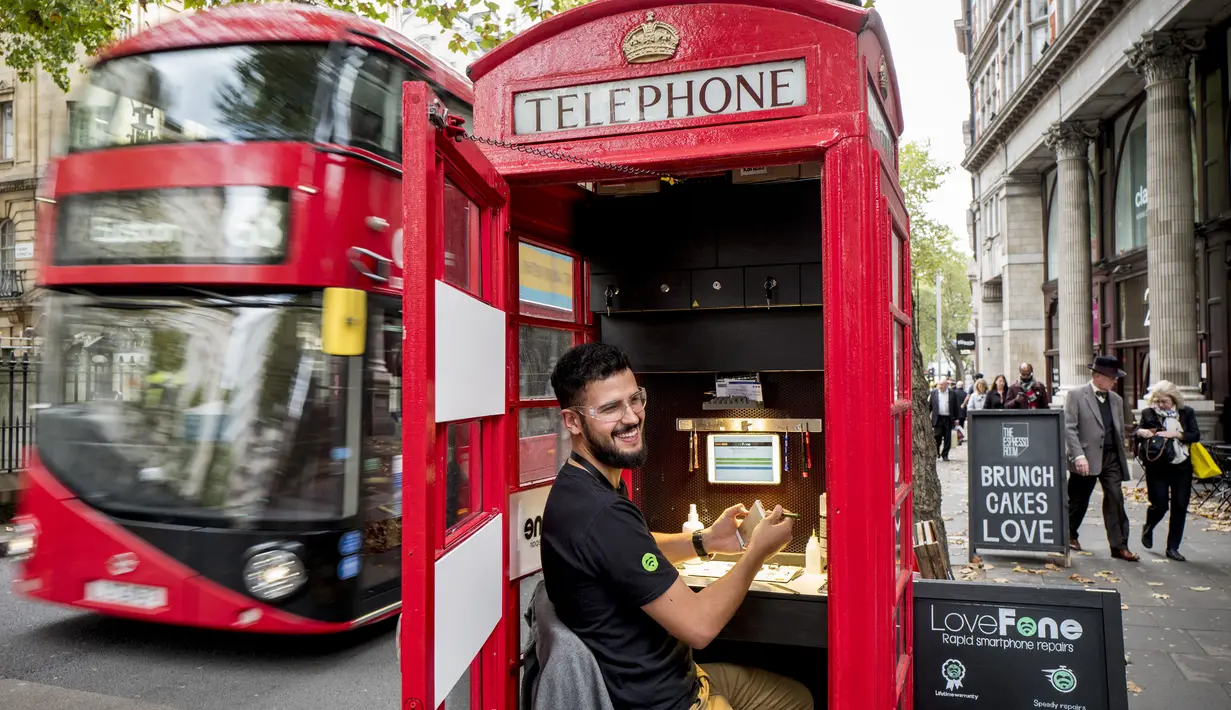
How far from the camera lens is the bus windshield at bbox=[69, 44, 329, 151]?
4.93m

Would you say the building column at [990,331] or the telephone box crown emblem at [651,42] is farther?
the building column at [990,331]

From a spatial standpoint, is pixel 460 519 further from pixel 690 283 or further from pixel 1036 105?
pixel 1036 105

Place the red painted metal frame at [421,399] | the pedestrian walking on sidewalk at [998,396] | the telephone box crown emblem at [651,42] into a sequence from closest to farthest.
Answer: the red painted metal frame at [421,399], the telephone box crown emblem at [651,42], the pedestrian walking on sidewalk at [998,396]

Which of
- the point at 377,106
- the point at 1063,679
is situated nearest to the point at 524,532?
the point at 1063,679

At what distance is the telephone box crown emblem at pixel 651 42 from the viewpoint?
2639 mm

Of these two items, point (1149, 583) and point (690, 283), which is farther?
point (1149, 583)

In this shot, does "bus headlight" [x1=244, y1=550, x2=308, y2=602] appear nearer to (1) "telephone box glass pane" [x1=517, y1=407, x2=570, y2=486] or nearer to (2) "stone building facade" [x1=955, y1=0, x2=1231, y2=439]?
(1) "telephone box glass pane" [x1=517, y1=407, x2=570, y2=486]

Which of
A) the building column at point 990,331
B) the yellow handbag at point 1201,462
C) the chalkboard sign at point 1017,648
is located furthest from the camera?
the building column at point 990,331

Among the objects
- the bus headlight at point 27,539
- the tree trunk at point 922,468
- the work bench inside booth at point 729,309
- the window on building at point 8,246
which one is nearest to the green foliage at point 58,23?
the bus headlight at point 27,539

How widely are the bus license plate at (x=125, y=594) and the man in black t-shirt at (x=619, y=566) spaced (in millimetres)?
3539

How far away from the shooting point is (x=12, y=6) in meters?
7.58

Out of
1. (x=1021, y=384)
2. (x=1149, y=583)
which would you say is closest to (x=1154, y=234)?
(x=1021, y=384)

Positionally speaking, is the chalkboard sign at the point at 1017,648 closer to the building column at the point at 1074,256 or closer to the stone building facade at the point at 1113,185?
the stone building facade at the point at 1113,185

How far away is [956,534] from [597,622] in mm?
8305
